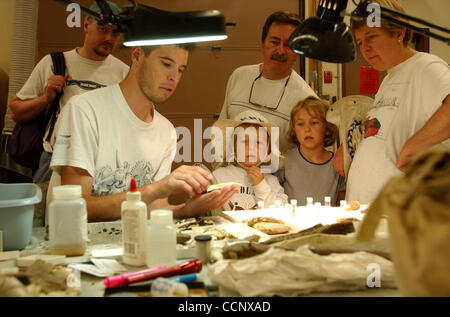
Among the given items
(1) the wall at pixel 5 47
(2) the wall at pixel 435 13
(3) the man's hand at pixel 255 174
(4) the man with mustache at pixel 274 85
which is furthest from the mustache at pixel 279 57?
(1) the wall at pixel 5 47

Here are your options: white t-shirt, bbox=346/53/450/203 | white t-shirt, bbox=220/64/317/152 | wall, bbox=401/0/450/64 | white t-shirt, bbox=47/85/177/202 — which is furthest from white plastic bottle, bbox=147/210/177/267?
wall, bbox=401/0/450/64

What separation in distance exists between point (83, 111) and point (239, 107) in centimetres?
119

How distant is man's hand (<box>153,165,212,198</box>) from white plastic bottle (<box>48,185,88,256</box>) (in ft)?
1.40

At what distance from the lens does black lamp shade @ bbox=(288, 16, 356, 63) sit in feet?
4.63

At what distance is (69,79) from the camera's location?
2340 mm

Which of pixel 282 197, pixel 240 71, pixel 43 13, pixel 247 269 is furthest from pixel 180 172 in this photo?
pixel 43 13

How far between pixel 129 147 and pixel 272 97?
1.16m

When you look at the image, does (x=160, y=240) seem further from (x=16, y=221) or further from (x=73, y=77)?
(x=73, y=77)

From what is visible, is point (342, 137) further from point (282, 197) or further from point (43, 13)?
point (43, 13)

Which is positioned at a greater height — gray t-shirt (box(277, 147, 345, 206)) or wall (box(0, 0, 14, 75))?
wall (box(0, 0, 14, 75))

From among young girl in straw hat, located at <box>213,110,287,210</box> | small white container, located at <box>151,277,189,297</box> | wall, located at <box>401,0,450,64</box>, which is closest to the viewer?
small white container, located at <box>151,277,189,297</box>

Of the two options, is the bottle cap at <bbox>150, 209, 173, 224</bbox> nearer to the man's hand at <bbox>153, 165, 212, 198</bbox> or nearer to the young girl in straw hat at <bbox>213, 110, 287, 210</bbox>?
the man's hand at <bbox>153, 165, 212, 198</bbox>

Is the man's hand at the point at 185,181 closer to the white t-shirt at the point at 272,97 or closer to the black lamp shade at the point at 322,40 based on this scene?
the black lamp shade at the point at 322,40

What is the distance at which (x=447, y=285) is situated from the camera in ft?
1.82
